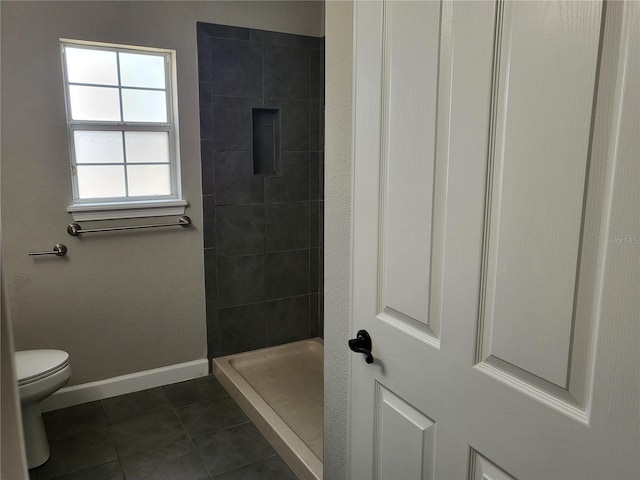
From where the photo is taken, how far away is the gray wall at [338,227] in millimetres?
1470

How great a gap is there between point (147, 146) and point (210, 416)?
5.19ft

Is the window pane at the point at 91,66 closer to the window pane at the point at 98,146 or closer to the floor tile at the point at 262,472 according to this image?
the window pane at the point at 98,146

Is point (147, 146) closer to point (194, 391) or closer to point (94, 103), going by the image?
point (94, 103)

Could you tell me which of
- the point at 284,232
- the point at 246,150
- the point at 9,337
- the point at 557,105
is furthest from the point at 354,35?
the point at 284,232

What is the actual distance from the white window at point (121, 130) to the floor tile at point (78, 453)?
3.76ft

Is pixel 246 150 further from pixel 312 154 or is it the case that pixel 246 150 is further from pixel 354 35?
pixel 354 35

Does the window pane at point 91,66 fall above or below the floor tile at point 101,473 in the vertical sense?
above

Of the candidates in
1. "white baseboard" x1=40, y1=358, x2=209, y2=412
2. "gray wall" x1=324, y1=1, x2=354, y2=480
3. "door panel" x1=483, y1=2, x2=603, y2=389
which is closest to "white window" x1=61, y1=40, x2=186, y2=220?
"white baseboard" x1=40, y1=358, x2=209, y2=412

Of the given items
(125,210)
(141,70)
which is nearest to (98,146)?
(125,210)

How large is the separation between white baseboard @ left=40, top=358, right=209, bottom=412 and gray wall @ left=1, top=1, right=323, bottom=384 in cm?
4

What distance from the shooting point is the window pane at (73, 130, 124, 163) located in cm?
275

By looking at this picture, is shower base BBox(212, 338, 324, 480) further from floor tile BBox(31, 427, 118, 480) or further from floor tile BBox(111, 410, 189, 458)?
floor tile BBox(31, 427, 118, 480)

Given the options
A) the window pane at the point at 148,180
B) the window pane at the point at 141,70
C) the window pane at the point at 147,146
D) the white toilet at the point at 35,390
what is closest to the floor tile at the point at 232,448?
the white toilet at the point at 35,390

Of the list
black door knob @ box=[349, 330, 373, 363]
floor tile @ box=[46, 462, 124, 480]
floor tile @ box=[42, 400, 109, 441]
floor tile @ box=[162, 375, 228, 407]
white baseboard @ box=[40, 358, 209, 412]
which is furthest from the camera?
floor tile @ box=[162, 375, 228, 407]
